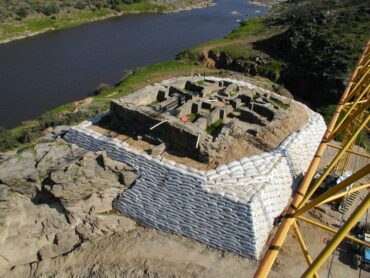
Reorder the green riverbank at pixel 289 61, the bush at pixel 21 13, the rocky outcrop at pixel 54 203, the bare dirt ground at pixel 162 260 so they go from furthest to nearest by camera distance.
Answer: the bush at pixel 21 13, the green riverbank at pixel 289 61, the rocky outcrop at pixel 54 203, the bare dirt ground at pixel 162 260

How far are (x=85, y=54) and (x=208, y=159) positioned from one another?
31912mm

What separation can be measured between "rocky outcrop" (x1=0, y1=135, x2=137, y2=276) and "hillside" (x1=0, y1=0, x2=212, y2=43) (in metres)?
35.6

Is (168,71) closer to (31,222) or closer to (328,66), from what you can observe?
(328,66)

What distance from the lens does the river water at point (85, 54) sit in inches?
1320

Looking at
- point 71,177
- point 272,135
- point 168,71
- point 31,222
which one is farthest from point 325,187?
point 168,71

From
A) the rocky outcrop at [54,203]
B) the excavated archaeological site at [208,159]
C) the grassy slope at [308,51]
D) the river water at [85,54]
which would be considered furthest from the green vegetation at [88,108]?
the rocky outcrop at [54,203]

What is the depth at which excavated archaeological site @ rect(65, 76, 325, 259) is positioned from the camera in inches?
617

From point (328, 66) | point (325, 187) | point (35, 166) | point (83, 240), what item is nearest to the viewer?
point (83, 240)

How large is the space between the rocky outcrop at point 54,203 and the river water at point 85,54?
1331cm

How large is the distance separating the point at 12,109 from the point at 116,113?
15.2 metres

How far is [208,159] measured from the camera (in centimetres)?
1708

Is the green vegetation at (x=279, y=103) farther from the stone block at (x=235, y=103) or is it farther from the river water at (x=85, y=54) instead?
the river water at (x=85, y=54)

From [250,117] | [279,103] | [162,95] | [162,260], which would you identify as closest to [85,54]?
[162,95]

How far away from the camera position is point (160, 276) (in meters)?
14.6
